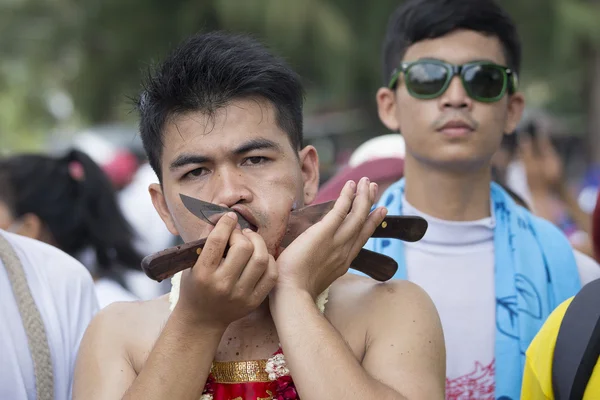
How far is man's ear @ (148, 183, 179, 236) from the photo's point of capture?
2539mm

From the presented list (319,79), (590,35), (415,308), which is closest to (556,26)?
(590,35)

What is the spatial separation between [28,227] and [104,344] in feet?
7.26

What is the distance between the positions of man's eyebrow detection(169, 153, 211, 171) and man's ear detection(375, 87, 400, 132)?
4.38 ft

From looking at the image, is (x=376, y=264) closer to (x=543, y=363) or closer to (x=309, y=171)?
(x=309, y=171)

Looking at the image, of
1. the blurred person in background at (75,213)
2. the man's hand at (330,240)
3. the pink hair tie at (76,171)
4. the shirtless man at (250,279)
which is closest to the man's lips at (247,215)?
the shirtless man at (250,279)

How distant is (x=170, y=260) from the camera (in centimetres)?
193

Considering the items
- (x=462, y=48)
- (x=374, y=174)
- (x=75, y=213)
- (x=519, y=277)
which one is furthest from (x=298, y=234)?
(x=75, y=213)

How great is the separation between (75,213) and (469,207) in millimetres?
2165

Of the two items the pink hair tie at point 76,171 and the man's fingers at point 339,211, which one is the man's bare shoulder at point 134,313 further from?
the pink hair tie at point 76,171

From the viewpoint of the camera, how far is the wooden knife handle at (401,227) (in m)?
2.21

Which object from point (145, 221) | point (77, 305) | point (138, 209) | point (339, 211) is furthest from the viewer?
point (138, 209)

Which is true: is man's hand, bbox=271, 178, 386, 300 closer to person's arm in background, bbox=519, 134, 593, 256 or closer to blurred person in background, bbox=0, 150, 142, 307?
blurred person in background, bbox=0, 150, 142, 307

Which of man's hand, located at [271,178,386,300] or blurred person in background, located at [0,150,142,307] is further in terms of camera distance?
blurred person in background, located at [0,150,142,307]

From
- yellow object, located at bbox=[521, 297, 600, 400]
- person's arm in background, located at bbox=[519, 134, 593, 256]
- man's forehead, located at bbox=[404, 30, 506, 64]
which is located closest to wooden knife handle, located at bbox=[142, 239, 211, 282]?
yellow object, located at bbox=[521, 297, 600, 400]
